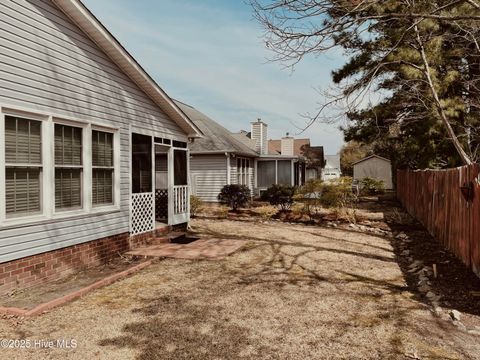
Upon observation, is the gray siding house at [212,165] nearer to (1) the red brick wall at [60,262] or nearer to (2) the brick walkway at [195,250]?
(2) the brick walkway at [195,250]

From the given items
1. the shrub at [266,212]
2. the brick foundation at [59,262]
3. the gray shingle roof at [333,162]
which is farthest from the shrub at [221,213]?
the gray shingle roof at [333,162]

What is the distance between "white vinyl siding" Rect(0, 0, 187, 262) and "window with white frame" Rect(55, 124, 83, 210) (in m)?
0.15

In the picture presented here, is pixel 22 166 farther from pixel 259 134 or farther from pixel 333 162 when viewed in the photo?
pixel 333 162

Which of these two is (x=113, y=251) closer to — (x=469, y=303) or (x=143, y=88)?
(x=143, y=88)

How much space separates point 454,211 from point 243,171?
51.3ft

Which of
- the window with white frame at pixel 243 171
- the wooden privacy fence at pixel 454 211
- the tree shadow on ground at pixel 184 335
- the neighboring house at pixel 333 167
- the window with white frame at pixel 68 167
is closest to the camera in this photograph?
the tree shadow on ground at pixel 184 335

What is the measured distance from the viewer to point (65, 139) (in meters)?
6.88

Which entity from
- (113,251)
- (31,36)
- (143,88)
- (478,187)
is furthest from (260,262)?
(31,36)

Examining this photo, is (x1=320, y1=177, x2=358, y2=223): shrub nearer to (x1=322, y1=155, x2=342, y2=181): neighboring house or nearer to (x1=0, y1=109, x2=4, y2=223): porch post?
(x1=0, y1=109, x2=4, y2=223): porch post

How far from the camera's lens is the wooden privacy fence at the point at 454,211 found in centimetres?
647

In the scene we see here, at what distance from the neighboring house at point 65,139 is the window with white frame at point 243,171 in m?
12.4

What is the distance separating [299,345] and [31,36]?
6.29 metres

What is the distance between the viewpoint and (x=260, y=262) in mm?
8047

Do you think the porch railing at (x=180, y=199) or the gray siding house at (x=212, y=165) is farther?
the gray siding house at (x=212, y=165)
